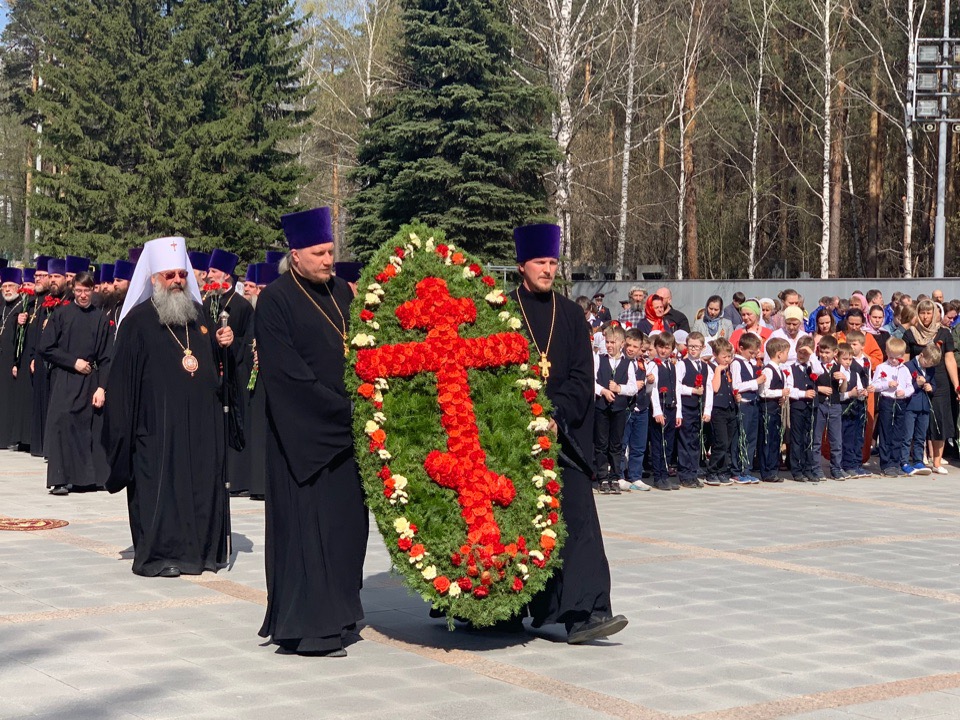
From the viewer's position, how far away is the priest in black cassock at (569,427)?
283 inches

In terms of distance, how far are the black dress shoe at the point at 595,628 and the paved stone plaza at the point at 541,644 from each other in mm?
74

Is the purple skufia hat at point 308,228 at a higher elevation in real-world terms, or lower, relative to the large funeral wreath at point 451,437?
higher

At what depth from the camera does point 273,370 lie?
7.09 metres

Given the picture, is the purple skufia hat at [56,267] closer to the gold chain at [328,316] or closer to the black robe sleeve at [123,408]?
the black robe sleeve at [123,408]

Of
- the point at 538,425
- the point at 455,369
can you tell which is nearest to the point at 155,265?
the point at 455,369

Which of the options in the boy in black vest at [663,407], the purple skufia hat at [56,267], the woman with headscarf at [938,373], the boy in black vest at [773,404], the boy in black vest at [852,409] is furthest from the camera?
the woman with headscarf at [938,373]

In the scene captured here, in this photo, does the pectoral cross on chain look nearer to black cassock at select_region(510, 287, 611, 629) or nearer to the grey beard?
black cassock at select_region(510, 287, 611, 629)

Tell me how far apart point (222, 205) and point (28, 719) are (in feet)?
113

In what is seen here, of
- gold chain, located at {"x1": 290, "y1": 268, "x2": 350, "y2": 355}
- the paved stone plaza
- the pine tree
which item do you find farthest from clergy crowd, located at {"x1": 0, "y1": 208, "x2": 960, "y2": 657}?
the pine tree

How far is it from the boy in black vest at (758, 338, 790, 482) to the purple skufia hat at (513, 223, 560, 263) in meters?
7.97

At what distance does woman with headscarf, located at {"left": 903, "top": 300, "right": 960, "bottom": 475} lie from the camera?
54.7 ft

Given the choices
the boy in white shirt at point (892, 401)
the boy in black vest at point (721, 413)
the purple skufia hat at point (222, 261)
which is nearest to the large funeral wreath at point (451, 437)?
the purple skufia hat at point (222, 261)

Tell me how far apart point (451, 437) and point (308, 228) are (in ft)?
4.36

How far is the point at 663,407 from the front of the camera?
14453 mm
